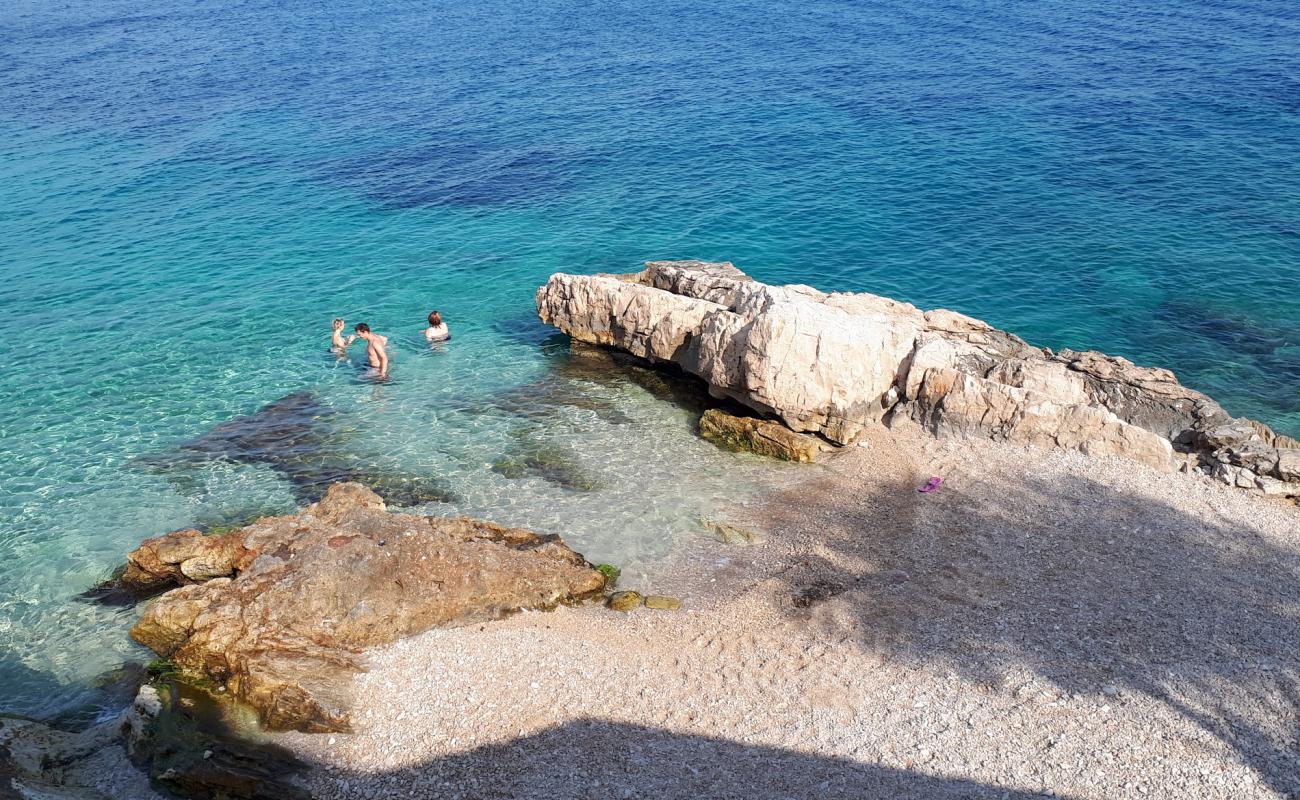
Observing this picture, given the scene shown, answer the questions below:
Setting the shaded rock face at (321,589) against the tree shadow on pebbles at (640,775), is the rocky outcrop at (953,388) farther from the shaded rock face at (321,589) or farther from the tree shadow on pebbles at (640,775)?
the tree shadow on pebbles at (640,775)

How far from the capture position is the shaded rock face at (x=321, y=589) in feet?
46.7

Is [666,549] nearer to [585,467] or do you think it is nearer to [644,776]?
[585,467]

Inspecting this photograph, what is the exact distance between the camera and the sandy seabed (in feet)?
39.0

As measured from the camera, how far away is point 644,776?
12016 mm

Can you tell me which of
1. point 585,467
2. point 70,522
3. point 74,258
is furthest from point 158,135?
point 585,467

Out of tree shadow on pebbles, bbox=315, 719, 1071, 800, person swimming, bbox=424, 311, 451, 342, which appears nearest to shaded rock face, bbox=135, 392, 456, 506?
person swimming, bbox=424, 311, 451, 342

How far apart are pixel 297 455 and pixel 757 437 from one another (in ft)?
35.5

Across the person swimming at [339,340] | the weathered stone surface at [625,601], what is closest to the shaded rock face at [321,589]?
the weathered stone surface at [625,601]

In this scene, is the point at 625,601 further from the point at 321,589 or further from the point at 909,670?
the point at 321,589

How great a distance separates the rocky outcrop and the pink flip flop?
1638 mm

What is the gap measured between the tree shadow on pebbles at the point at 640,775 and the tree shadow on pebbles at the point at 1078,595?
8.55 feet

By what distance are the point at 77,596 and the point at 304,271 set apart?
1820 cm

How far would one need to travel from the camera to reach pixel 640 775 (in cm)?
A: 1203

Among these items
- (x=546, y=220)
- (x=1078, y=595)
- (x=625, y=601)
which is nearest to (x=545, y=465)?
(x=625, y=601)
